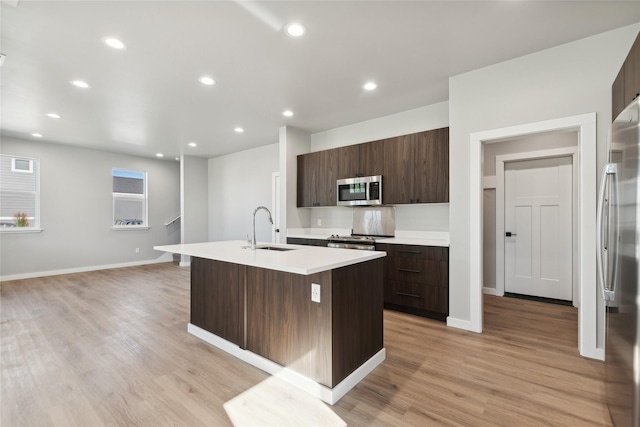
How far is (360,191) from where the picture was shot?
419 centimetres

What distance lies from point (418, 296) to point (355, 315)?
158 cm

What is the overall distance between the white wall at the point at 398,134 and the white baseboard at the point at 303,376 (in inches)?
83.4

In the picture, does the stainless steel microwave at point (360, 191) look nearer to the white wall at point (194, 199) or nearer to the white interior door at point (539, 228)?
the white interior door at point (539, 228)

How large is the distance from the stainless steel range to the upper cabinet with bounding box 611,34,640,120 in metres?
2.51

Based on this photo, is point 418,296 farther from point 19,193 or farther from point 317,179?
point 19,193

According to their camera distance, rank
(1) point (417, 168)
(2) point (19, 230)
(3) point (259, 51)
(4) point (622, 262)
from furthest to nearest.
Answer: (2) point (19, 230) < (1) point (417, 168) < (3) point (259, 51) < (4) point (622, 262)

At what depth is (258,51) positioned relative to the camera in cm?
260

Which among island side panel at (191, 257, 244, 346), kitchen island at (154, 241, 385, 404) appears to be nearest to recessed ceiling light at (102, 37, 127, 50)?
kitchen island at (154, 241, 385, 404)

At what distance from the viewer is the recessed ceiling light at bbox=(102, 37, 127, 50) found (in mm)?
2369

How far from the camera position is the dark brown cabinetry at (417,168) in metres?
3.40

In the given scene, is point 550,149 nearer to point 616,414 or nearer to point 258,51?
point 616,414

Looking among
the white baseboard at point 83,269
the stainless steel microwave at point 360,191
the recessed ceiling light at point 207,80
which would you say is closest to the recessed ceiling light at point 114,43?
the recessed ceiling light at point 207,80

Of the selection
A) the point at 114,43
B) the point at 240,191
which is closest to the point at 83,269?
the point at 240,191

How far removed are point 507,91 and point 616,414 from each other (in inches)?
103
